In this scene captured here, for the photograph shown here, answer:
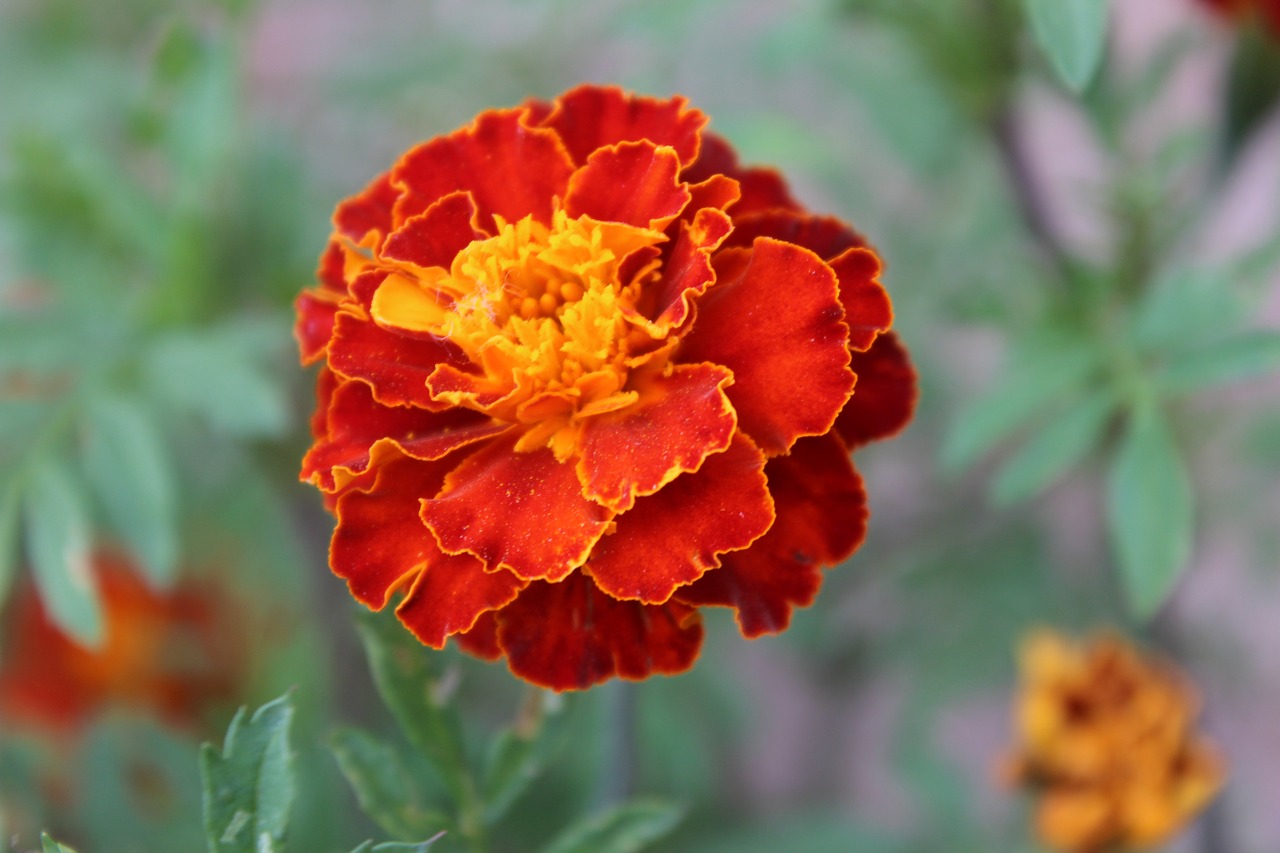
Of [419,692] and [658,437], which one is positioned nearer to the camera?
[658,437]

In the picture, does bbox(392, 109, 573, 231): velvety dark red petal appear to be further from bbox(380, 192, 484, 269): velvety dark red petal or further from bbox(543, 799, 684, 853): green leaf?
bbox(543, 799, 684, 853): green leaf

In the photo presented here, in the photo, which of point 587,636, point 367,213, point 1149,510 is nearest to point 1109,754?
point 1149,510

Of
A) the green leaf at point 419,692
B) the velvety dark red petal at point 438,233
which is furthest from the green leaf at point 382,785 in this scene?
the velvety dark red petal at point 438,233

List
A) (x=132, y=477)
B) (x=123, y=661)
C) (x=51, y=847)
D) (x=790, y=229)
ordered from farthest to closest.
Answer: (x=123, y=661) → (x=132, y=477) → (x=790, y=229) → (x=51, y=847)

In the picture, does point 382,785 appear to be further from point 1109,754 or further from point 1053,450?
point 1109,754

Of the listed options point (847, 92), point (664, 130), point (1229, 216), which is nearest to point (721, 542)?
point (664, 130)

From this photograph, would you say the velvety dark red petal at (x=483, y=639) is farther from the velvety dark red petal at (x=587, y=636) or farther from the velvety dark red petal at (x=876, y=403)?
the velvety dark red petal at (x=876, y=403)

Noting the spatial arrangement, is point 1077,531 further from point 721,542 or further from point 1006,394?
point 721,542
